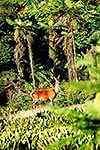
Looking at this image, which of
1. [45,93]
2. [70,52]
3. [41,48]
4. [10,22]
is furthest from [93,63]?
[41,48]

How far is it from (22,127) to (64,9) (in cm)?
1032

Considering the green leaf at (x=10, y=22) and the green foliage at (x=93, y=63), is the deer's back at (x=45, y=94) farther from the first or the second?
the green foliage at (x=93, y=63)

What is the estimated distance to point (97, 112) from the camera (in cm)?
171

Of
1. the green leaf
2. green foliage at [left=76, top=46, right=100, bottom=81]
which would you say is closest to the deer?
the green leaf

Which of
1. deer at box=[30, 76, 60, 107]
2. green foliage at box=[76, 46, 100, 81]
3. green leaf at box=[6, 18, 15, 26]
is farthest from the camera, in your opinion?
green leaf at box=[6, 18, 15, 26]

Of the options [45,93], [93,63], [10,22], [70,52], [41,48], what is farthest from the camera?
[41,48]

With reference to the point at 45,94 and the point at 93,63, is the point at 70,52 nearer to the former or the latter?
the point at 45,94

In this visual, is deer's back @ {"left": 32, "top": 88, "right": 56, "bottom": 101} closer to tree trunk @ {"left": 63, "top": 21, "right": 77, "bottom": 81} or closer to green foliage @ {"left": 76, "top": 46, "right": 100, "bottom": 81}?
tree trunk @ {"left": 63, "top": 21, "right": 77, "bottom": 81}

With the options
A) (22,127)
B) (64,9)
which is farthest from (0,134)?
(64,9)

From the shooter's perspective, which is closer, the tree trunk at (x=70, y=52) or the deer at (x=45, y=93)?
the deer at (x=45, y=93)

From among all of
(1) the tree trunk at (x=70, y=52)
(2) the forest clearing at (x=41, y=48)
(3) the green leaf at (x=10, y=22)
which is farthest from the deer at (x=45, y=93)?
(3) the green leaf at (x=10, y=22)

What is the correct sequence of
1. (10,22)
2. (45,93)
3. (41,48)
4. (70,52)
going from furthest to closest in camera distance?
1. (41,48)
2. (10,22)
3. (70,52)
4. (45,93)

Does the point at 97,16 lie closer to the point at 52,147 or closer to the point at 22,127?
the point at 22,127

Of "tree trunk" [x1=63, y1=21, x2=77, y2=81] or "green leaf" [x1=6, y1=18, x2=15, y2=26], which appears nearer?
"tree trunk" [x1=63, y1=21, x2=77, y2=81]
